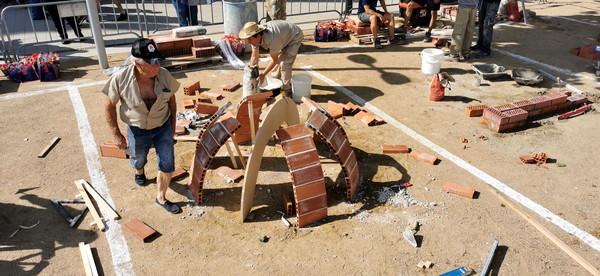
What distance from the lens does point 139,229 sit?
4875 mm

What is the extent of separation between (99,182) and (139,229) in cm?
132

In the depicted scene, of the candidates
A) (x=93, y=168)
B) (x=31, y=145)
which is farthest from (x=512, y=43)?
(x=31, y=145)

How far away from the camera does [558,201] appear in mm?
5477

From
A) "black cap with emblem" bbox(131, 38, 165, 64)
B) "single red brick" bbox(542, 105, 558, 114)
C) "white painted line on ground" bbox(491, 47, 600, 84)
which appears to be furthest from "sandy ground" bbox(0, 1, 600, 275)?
"black cap with emblem" bbox(131, 38, 165, 64)

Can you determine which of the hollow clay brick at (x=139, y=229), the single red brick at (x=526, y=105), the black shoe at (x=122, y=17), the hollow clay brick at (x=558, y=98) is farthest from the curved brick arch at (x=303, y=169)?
the black shoe at (x=122, y=17)

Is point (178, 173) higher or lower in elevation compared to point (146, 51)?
lower

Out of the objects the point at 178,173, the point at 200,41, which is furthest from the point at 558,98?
the point at 200,41

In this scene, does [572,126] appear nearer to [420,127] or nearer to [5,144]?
[420,127]

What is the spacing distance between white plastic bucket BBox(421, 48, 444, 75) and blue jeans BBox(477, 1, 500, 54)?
6.05 ft

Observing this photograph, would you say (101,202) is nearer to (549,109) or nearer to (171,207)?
(171,207)

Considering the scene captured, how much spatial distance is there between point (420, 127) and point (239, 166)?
10.4 ft

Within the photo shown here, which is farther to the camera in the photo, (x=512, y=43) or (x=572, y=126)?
(x=512, y=43)

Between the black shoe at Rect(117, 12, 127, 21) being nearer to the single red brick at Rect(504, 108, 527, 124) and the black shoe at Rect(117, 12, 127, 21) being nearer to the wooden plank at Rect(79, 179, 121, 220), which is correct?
the wooden plank at Rect(79, 179, 121, 220)

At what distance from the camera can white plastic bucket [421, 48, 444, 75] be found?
9.15m
